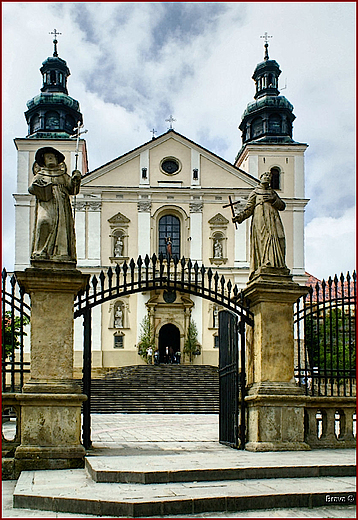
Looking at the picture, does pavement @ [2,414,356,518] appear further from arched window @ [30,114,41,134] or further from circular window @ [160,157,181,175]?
arched window @ [30,114,41,134]

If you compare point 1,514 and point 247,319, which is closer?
point 1,514

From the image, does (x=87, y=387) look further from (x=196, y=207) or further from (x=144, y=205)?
(x=196, y=207)

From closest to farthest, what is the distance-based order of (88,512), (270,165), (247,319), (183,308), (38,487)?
1. (88,512)
2. (38,487)
3. (247,319)
4. (183,308)
5. (270,165)

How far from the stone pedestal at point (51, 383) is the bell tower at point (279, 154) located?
31527 millimetres

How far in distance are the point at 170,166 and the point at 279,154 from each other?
6804 mm

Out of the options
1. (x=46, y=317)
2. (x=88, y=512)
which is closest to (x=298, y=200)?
(x=46, y=317)

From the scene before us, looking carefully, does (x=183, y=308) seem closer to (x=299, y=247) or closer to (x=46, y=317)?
(x=299, y=247)

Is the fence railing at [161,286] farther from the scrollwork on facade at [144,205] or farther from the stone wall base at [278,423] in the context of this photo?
the scrollwork on facade at [144,205]

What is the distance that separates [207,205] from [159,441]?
28.9 m

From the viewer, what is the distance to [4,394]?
879 centimetres

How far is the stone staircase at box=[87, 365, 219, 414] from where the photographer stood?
87.6 ft

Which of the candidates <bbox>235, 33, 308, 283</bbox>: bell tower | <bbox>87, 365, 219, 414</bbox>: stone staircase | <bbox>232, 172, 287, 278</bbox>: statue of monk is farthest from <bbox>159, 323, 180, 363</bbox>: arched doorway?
<bbox>232, 172, 287, 278</bbox>: statue of monk

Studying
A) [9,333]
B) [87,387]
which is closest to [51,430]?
[87,387]

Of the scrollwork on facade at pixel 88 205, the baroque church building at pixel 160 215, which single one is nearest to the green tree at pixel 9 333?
the baroque church building at pixel 160 215
